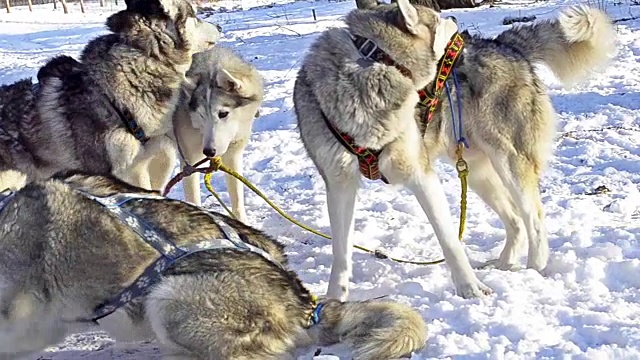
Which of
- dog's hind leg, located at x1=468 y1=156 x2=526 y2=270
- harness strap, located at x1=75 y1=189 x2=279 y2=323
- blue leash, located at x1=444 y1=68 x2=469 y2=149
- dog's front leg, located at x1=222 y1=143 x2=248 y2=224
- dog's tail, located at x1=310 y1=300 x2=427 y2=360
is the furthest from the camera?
dog's front leg, located at x1=222 y1=143 x2=248 y2=224

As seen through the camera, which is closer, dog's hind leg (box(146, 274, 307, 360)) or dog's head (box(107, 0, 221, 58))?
dog's hind leg (box(146, 274, 307, 360))

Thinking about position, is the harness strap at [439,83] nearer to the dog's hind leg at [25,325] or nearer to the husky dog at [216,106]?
the husky dog at [216,106]

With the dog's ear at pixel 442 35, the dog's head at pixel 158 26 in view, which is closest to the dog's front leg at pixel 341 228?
the dog's ear at pixel 442 35

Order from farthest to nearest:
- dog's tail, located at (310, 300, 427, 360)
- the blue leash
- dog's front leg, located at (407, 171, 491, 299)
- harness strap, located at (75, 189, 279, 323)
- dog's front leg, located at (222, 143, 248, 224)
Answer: dog's front leg, located at (222, 143, 248, 224) < the blue leash < dog's front leg, located at (407, 171, 491, 299) < harness strap, located at (75, 189, 279, 323) < dog's tail, located at (310, 300, 427, 360)

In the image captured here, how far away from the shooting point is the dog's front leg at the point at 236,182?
5598 millimetres

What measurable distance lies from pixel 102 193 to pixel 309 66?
1.55 m

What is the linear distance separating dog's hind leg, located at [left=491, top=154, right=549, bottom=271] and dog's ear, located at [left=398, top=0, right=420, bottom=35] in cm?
102

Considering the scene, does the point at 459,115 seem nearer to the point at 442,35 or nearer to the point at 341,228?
the point at 442,35

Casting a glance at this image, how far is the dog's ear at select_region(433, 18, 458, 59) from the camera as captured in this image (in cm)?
441

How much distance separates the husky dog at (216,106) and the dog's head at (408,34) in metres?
1.04

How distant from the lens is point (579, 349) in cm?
325

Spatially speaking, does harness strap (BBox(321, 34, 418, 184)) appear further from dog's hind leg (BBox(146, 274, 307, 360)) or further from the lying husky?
dog's hind leg (BBox(146, 274, 307, 360))

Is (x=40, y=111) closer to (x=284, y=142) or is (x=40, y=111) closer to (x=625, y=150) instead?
(x=284, y=142)

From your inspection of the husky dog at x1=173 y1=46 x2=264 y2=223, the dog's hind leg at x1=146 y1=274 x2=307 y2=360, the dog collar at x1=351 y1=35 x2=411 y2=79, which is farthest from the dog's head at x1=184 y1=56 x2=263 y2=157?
the dog's hind leg at x1=146 y1=274 x2=307 y2=360
